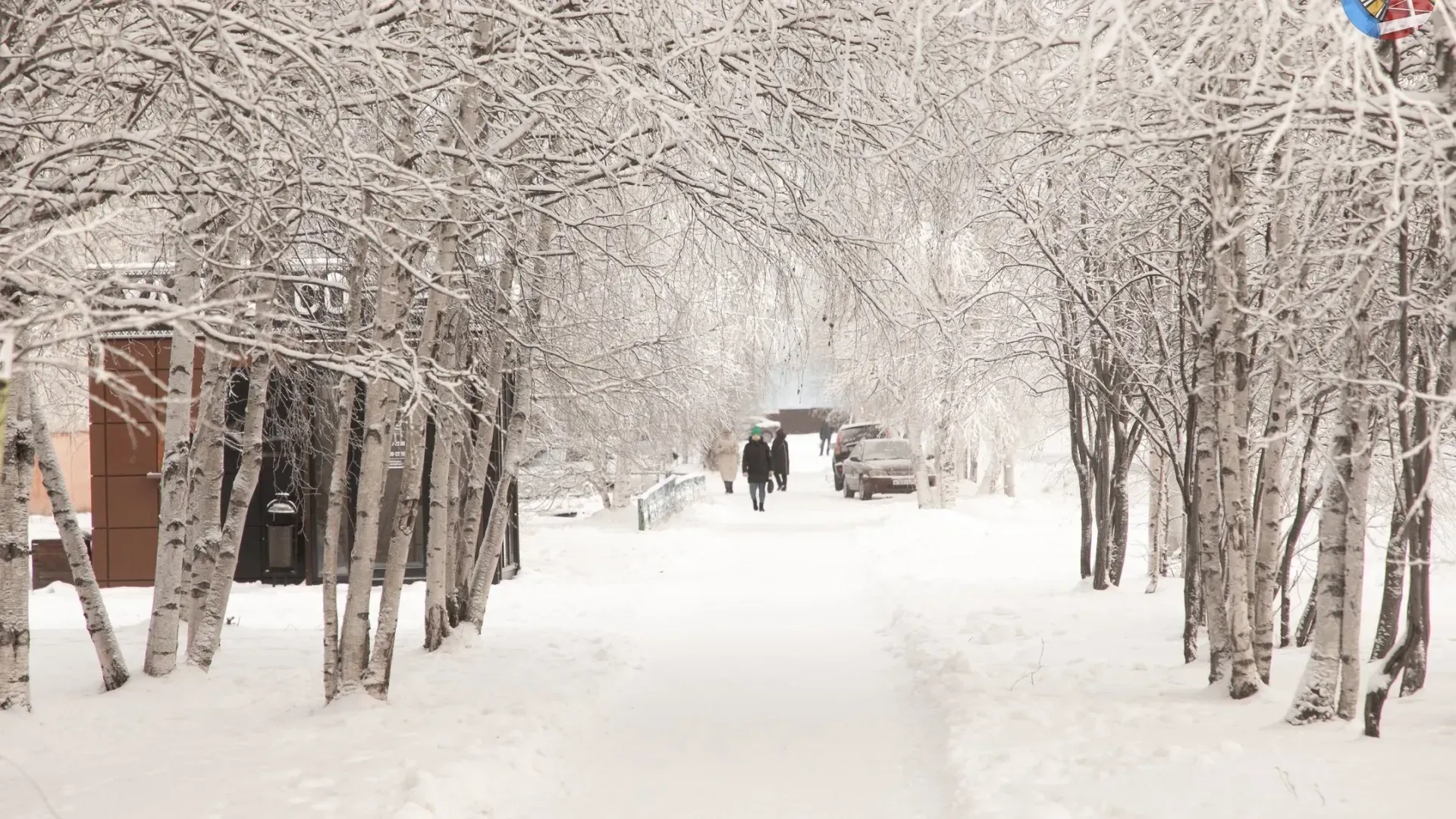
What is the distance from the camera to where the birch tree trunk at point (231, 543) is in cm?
773

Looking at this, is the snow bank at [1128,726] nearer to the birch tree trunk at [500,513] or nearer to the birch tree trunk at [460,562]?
the birch tree trunk at [500,513]

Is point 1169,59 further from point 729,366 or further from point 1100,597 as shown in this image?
point 729,366

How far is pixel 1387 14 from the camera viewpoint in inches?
162

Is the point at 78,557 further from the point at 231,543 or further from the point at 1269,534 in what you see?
the point at 1269,534

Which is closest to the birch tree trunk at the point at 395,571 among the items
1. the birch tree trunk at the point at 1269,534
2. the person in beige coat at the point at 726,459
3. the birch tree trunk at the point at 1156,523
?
the birch tree trunk at the point at 1269,534

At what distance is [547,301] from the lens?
9609 millimetres

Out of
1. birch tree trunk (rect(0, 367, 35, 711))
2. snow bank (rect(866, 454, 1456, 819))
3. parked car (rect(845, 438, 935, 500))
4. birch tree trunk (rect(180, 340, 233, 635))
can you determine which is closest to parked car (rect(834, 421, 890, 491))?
parked car (rect(845, 438, 935, 500))

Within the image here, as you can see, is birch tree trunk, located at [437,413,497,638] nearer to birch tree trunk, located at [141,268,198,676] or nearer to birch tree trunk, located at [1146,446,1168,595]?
birch tree trunk, located at [141,268,198,676]

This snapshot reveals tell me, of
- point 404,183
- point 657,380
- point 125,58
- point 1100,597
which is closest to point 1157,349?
point 1100,597

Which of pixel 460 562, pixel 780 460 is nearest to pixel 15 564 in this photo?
pixel 460 562

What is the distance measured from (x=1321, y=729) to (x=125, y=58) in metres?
5.82

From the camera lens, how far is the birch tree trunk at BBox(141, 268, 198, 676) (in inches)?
291

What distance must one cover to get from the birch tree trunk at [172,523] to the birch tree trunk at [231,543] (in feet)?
0.81

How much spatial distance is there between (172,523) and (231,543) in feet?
1.20
